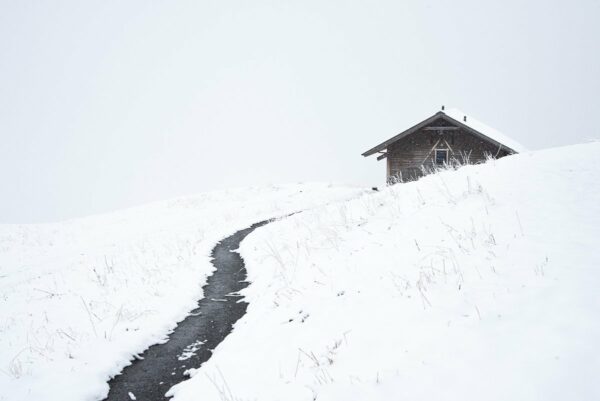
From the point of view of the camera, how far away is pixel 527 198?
6.67 meters

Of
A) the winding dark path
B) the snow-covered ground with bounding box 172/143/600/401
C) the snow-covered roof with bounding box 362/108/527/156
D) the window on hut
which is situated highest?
the snow-covered roof with bounding box 362/108/527/156

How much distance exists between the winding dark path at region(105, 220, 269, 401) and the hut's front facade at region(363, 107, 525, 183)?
17436mm

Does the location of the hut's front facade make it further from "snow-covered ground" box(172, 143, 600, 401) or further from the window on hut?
"snow-covered ground" box(172, 143, 600, 401)

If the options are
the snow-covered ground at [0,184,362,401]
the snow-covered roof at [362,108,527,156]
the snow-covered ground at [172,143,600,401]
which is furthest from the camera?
the snow-covered roof at [362,108,527,156]

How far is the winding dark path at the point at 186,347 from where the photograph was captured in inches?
235

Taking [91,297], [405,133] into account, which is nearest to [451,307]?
[91,297]

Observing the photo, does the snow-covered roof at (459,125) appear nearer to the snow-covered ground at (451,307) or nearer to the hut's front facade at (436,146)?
the hut's front facade at (436,146)

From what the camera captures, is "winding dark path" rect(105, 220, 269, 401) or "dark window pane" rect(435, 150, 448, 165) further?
"dark window pane" rect(435, 150, 448, 165)

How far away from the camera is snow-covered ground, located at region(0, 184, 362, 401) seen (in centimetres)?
620

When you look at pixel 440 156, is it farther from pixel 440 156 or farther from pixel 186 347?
pixel 186 347

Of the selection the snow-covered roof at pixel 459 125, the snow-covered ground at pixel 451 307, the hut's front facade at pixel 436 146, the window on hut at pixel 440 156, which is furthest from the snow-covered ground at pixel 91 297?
the window on hut at pixel 440 156

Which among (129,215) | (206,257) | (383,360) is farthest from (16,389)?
(129,215)

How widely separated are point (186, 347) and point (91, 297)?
18.0 feet

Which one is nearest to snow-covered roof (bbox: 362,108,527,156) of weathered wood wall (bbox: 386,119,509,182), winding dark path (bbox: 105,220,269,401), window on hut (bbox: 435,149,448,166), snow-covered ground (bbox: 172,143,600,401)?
weathered wood wall (bbox: 386,119,509,182)
